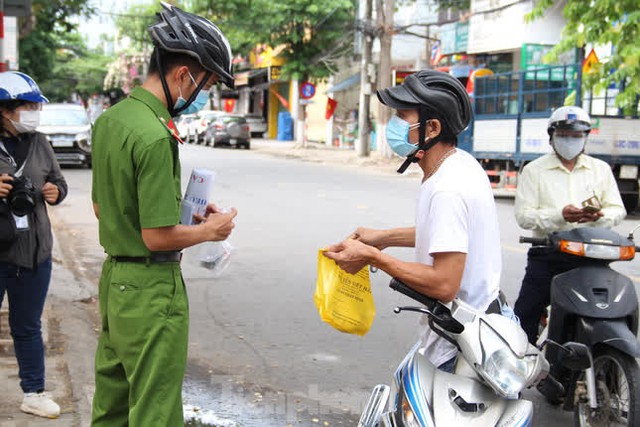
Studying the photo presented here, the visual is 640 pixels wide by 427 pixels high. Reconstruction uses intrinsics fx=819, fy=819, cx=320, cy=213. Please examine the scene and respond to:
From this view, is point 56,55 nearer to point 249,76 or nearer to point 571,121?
point 249,76

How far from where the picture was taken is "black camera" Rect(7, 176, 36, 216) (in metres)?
4.05

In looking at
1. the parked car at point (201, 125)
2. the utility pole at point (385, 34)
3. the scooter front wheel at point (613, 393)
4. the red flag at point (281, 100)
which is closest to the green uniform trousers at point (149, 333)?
the scooter front wheel at point (613, 393)

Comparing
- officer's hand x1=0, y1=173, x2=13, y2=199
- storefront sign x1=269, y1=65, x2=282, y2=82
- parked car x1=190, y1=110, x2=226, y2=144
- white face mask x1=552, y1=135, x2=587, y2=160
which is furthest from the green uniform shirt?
storefront sign x1=269, y1=65, x2=282, y2=82

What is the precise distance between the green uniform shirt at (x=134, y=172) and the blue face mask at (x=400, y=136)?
2.49 feet

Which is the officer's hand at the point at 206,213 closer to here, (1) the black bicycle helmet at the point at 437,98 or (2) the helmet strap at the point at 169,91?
(2) the helmet strap at the point at 169,91

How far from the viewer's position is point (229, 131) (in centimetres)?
3434

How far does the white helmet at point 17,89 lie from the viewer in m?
4.12

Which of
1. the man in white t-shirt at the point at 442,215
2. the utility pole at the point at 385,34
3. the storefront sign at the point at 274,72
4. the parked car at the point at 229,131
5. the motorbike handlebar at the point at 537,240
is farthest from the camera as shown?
the storefront sign at the point at 274,72

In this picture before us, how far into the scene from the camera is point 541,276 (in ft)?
15.6

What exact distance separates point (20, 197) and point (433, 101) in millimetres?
2335

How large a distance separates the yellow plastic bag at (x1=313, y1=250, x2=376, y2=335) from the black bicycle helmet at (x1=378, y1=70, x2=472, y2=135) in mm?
579

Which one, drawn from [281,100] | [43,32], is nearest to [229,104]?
[281,100]

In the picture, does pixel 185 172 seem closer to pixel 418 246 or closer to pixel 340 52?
pixel 340 52

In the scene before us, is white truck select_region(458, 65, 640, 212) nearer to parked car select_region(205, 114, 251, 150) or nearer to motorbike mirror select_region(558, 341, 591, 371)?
motorbike mirror select_region(558, 341, 591, 371)
